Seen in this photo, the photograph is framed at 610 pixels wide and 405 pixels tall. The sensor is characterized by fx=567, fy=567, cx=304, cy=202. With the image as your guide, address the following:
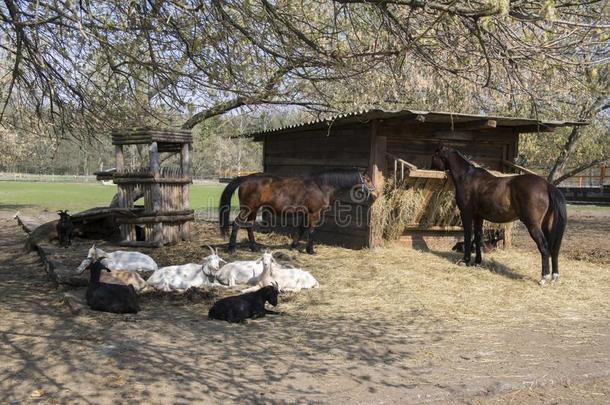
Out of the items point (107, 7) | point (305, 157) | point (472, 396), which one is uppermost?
point (107, 7)

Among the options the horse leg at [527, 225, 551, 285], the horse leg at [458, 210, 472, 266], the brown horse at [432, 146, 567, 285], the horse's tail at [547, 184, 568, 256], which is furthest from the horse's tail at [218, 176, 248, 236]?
the horse's tail at [547, 184, 568, 256]

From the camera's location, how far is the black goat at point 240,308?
21.1 feet

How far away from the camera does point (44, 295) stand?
302 inches

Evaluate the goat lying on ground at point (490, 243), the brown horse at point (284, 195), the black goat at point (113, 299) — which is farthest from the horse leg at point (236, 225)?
the goat lying on ground at point (490, 243)

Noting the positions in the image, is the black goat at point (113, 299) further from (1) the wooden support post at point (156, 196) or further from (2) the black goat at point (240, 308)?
(1) the wooden support post at point (156, 196)

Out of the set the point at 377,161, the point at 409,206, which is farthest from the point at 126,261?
the point at 409,206

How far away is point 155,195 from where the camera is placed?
470 inches

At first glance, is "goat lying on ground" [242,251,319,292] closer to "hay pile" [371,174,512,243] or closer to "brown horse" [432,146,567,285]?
"hay pile" [371,174,512,243]

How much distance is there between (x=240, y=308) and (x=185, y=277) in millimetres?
1908

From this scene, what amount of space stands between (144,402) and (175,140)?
891cm

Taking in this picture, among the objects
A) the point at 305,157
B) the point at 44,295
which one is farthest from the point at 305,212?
the point at 44,295

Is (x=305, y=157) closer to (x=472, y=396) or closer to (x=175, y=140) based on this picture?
(x=175, y=140)

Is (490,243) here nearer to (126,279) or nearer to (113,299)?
(126,279)

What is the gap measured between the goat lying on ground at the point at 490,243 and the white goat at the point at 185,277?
5782 mm
